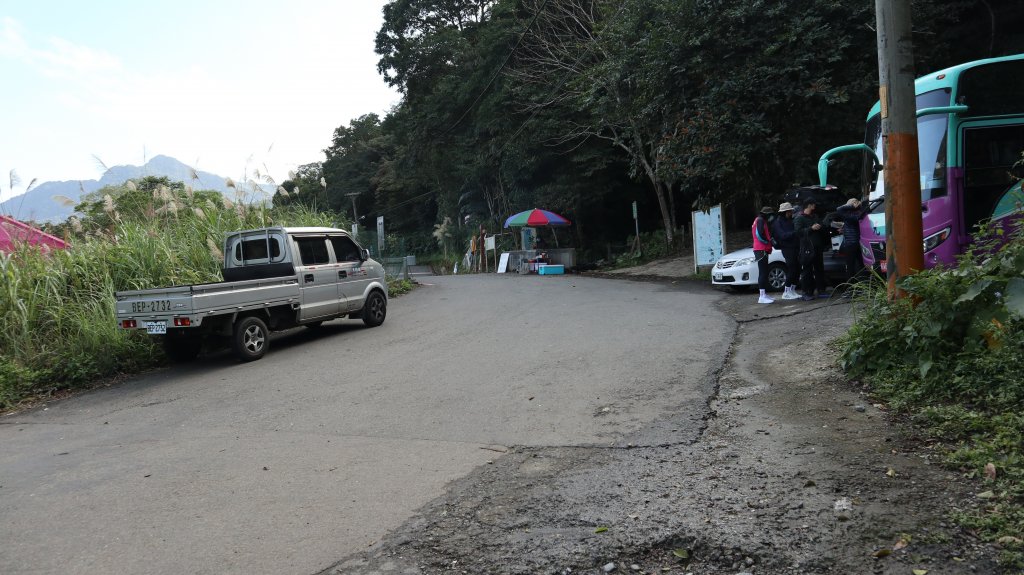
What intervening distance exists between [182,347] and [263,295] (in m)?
1.60

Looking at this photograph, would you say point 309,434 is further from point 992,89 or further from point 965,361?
point 992,89

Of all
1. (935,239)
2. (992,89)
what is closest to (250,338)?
(935,239)

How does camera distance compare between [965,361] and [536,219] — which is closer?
[965,361]

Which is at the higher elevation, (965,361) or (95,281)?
(95,281)

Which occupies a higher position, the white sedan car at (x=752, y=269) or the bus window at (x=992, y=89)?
the bus window at (x=992, y=89)

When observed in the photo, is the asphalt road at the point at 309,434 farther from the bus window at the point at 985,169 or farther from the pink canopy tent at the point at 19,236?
the pink canopy tent at the point at 19,236

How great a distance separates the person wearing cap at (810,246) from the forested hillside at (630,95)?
416 cm

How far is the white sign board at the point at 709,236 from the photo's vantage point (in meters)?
18.5

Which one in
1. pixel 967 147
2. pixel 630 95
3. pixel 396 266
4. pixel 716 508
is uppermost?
pixel 630 95

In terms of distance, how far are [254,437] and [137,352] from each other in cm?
539

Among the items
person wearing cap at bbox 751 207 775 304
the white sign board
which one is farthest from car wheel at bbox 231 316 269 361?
the white sign board

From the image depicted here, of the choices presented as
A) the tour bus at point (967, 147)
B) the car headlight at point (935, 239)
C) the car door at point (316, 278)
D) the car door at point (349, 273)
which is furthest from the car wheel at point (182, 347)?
the car headlight at point (935, 239)

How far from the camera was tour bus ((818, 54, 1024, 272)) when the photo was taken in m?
9.23

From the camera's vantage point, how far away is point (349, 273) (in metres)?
12.2
